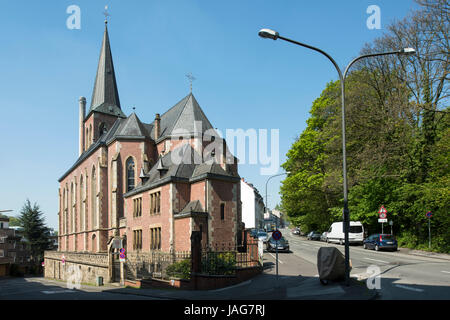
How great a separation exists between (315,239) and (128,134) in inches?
1027

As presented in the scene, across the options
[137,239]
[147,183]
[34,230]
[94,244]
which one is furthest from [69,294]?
[34,230]

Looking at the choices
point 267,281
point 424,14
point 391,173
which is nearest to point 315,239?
point 391,173

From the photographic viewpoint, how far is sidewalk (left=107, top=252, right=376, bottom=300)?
1151cm

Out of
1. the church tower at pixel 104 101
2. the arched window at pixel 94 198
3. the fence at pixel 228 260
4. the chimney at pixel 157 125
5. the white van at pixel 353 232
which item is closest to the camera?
the fence at pixel 228 260

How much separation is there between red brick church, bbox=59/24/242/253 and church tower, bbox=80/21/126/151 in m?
0.14

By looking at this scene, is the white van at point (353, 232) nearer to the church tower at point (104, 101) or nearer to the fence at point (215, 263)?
the fence at point (215, 263)

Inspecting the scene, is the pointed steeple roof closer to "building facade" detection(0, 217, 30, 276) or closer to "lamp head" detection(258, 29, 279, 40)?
"building facade" detection(0, 217, 30, 276)

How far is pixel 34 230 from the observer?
77750 mm

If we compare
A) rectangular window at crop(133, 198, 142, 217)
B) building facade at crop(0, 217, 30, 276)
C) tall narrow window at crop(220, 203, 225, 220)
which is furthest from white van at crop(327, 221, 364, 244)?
building facade at crop(0, 217, 30, 276)

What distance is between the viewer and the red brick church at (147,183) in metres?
28.6

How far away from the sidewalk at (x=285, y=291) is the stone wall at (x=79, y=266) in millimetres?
13576

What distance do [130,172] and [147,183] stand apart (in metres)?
9.85

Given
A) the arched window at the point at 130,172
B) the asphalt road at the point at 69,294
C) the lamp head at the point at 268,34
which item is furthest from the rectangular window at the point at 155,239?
the lamp head at the point at 268,34
